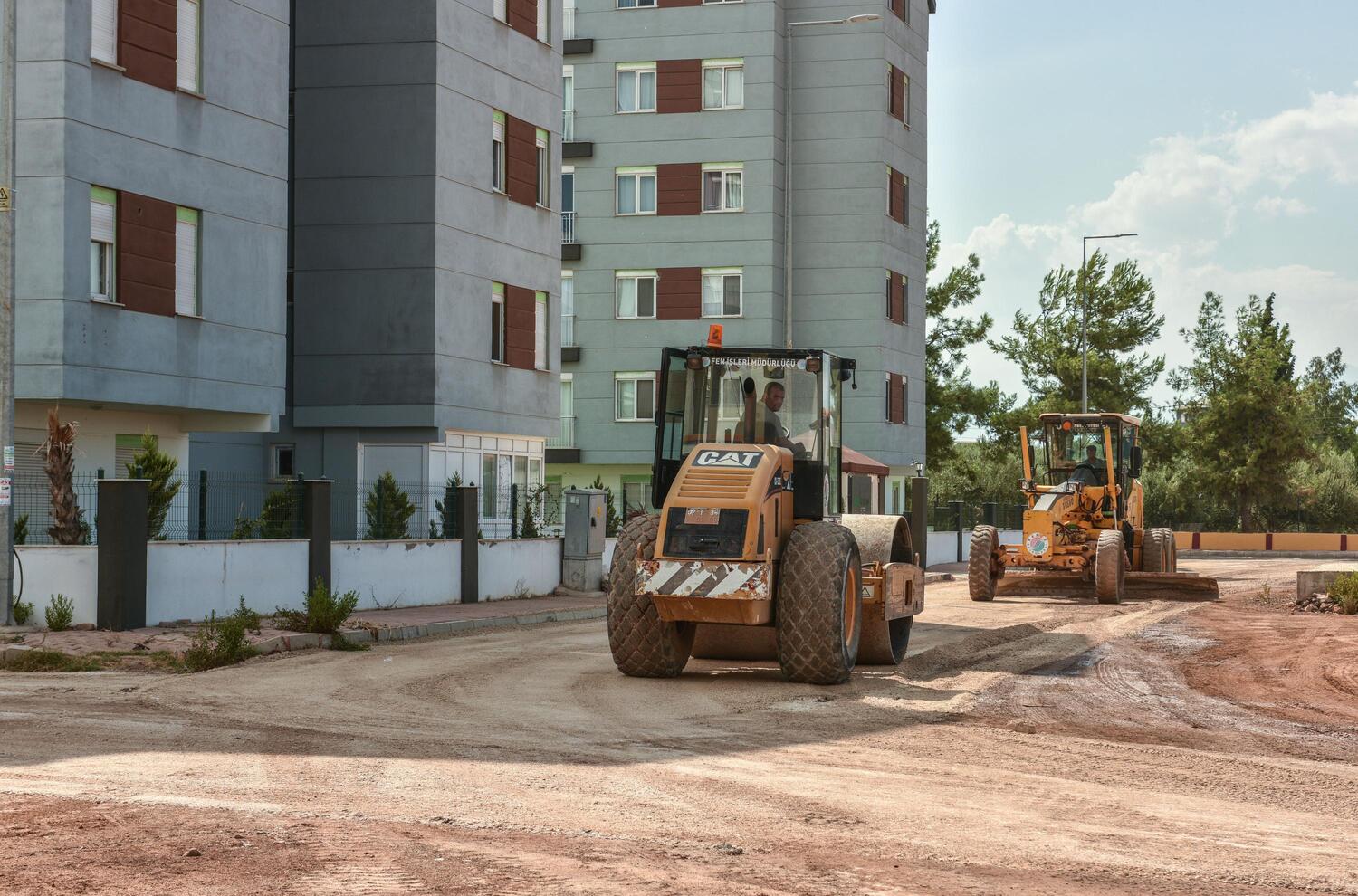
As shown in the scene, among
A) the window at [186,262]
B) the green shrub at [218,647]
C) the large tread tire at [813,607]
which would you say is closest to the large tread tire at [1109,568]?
the large tread tire at [813,607]

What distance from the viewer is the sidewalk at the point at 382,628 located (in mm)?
18359

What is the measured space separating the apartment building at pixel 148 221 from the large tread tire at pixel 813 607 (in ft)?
35.6

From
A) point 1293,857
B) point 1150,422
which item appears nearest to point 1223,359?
point 1150,422

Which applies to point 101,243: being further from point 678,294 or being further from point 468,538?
point 678,294

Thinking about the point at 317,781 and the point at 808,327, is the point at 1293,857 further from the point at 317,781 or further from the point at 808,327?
the point at 808,327

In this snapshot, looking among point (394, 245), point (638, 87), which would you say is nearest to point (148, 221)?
point (394, 245)

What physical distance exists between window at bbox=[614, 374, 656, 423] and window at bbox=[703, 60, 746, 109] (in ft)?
26.8

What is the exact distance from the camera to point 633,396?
49656mm

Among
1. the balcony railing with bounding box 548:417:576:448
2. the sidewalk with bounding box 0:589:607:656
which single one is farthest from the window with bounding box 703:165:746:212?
the sidewalk with bounding box 0:589:607:656

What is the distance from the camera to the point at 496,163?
34.3 meters

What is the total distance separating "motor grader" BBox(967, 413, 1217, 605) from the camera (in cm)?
3058

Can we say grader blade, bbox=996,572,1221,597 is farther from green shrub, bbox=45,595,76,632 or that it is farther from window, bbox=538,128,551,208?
green shrub, bbox=45,595,76,632

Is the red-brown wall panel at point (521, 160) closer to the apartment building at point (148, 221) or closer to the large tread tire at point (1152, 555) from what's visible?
the apartment building at point (148, 221)

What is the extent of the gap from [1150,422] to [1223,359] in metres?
4.74
